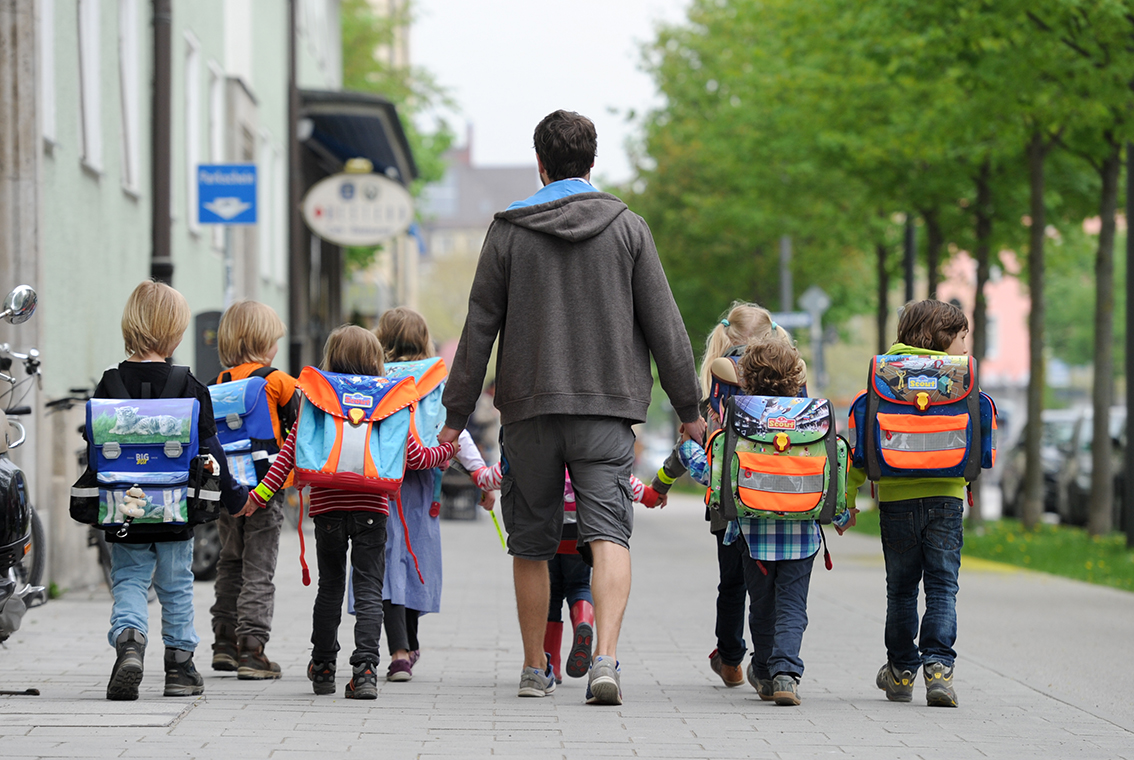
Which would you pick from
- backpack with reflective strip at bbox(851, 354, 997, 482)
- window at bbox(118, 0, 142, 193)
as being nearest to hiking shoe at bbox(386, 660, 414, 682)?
backpack with reflective strip at bbox(851, 354, 997, 482)

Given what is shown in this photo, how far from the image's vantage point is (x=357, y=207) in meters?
22.2

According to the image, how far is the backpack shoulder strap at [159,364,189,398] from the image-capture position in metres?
6.36

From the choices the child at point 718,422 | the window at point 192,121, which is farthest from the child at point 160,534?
the window at point 192,121

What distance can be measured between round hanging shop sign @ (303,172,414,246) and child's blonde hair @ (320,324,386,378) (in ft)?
50.9

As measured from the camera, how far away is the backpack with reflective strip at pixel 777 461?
646 cm

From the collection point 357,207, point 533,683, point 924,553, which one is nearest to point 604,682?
point 533,683

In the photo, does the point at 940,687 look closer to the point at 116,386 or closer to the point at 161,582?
the point at 161,582

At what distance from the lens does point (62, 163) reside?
11.9 metres

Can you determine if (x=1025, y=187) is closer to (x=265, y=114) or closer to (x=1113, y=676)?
(x=265, y=114)

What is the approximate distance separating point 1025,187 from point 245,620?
16298 millimetres

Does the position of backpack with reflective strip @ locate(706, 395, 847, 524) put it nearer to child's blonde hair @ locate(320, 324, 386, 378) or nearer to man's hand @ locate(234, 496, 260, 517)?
child's blonde hair @ locate(320, 324, 386, 378)

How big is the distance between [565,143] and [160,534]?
86.2 inches

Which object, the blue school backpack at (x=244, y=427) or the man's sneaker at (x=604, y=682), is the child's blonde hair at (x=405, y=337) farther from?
the man's sneaker at (x=604, y=682)

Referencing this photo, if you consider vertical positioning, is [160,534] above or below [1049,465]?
above
